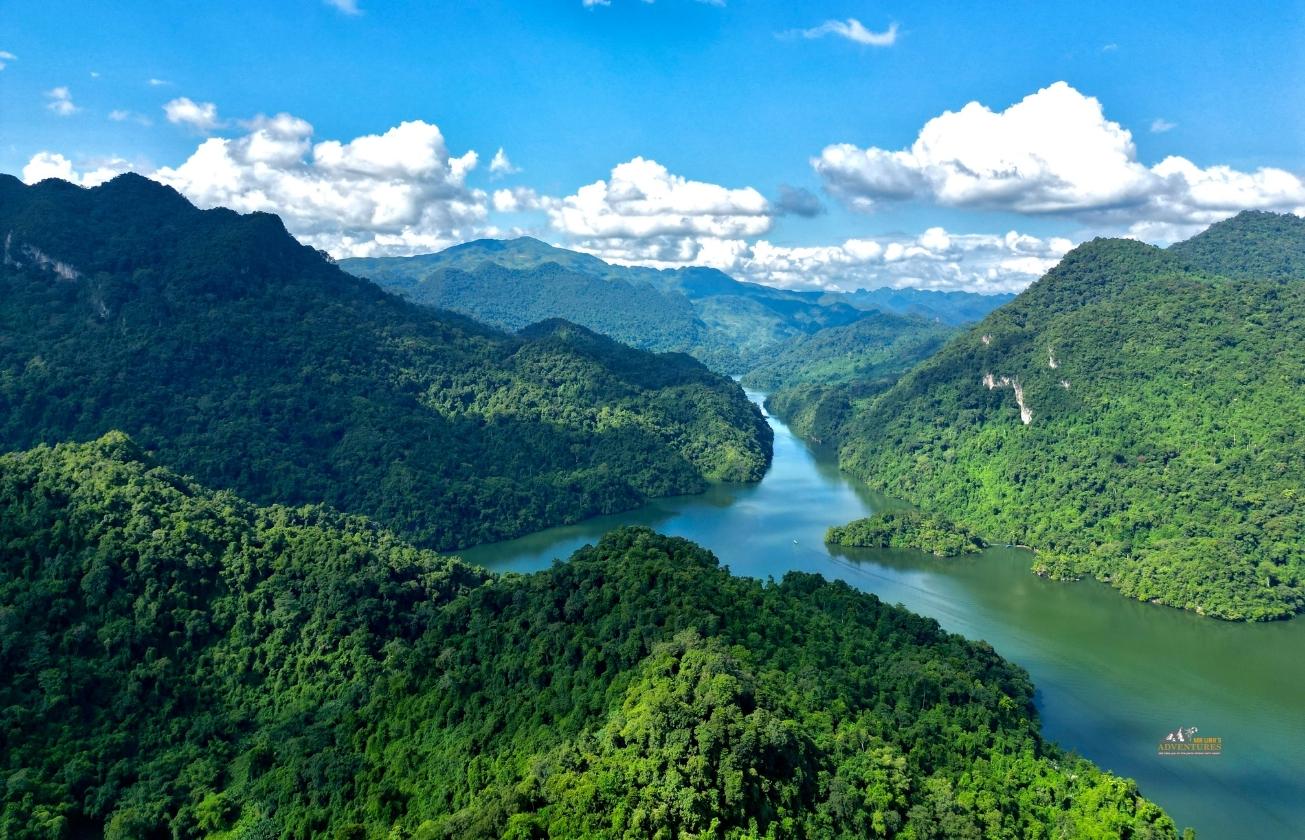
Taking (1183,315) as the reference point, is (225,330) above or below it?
below

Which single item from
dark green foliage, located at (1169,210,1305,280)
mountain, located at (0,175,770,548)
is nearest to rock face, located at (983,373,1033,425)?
mountain, located at (0,175,770,548)

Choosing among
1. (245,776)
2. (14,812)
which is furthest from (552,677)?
(14,812)

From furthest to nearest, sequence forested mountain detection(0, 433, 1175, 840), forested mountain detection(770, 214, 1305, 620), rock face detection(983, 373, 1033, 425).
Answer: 1. rock face detection(983, 373, 1033, 425)
2. forested mountain detection(770, 214, 1305, 620)
3. forested mountain detection(0, 433, 1175, 840)

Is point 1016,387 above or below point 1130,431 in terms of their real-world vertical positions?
above

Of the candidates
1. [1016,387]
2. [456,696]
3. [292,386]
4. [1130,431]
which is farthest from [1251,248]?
[456,696]

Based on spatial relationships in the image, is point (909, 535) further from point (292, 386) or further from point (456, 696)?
point (292, 386)

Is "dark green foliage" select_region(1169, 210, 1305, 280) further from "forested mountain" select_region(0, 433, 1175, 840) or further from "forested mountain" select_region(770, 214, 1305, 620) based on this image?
"forested mountain" select_region(0, 433, 1175, 840)

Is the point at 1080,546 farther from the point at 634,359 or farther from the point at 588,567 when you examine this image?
the point at 634,359
